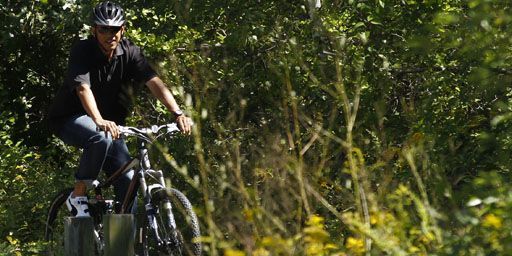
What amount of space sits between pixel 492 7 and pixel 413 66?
573cm

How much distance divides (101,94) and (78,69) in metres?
0.25

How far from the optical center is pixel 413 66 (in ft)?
33.2

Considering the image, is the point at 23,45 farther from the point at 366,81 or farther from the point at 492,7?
the point at 492,7

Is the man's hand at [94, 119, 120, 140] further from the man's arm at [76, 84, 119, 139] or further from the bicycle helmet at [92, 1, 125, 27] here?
the bicycle helmet at [92, 1, 125, 27]

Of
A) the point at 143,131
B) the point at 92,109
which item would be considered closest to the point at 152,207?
the point at 143,131

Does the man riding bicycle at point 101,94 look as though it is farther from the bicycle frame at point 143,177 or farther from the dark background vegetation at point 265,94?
the dark background vegetation at point 265,94

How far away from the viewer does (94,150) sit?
720 cm

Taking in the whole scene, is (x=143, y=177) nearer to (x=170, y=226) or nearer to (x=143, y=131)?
(x=143, y=131)

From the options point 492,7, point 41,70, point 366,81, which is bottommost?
point 492,7

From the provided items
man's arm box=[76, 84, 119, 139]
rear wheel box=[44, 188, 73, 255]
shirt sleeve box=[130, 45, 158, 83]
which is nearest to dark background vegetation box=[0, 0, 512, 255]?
rear wheel box=[44, 188, 73, 255]

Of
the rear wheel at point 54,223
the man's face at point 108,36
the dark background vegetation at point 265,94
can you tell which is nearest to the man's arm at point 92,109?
the man's face at point 108,36

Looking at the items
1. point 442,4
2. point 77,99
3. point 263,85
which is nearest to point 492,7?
point 77,99

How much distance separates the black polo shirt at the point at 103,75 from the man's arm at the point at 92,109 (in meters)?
0.19

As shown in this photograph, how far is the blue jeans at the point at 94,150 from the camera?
7215mm
